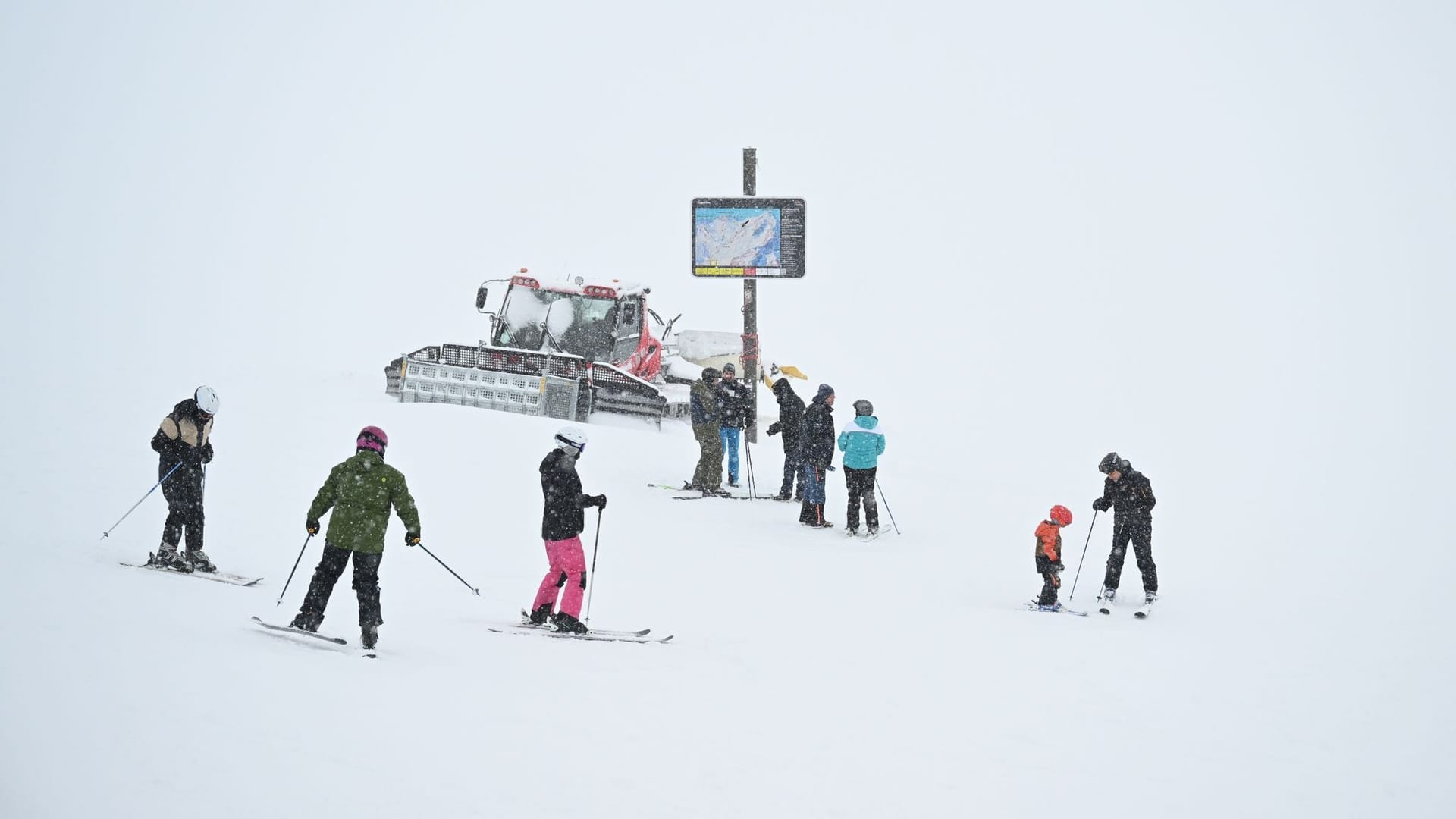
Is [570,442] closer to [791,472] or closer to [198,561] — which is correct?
[198,561]

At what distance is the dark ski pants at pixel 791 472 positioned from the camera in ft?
51.0

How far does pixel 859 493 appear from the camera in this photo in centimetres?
1377

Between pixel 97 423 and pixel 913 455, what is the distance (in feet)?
52.2

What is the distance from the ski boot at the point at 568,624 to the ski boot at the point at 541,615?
0.21 m

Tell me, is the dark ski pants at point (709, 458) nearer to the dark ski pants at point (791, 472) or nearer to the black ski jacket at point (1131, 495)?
the dark ski pants at point (791, 472)

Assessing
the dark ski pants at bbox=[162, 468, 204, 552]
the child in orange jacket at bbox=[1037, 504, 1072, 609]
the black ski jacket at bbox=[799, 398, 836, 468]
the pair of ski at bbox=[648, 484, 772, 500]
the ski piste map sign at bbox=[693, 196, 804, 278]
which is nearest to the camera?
the dark ski pants at bbox=[162, 468, 204, 552]

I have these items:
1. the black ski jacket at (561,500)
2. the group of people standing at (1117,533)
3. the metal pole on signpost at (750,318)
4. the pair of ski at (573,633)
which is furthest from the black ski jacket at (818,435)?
the black ski jacket at (561,500)

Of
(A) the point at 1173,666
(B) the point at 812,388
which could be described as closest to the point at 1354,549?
(A) the point at 1173,666

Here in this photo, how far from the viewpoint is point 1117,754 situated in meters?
6.79

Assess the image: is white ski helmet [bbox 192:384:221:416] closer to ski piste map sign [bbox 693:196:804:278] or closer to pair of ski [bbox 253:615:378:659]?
pair of ski [bbox 253:615:378:659]

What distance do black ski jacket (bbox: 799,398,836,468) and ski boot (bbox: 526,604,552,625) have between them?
A: 599 centimetres

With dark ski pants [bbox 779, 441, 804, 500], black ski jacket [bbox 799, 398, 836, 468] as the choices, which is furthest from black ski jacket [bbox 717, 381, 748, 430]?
black ski jacket [bbox 799, 398, 836, 468]

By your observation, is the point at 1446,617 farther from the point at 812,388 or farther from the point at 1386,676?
the point at 812,388

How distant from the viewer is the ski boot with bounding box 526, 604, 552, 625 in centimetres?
878
